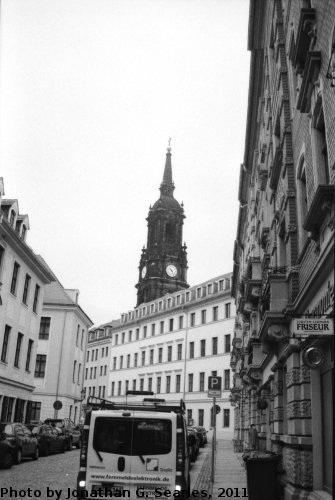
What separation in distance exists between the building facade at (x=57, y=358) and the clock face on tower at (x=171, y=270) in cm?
5019

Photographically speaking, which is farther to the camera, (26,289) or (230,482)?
(26,289)

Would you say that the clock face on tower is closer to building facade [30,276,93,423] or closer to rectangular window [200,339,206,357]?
rectangular window [200,339,206,357]

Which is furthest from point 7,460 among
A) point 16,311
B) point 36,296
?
point 36,296

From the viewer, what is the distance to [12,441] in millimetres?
19172

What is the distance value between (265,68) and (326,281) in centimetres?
1388

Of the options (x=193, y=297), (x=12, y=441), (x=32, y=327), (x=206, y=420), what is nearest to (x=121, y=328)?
(x=193, y=297)

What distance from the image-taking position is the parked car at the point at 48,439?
24.6 m

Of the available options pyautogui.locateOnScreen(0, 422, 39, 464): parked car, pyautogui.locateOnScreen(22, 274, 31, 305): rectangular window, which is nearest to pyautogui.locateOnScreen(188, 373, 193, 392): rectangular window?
pyautogui.locateOnScreen(22, 274, 31, 305): rectangular window

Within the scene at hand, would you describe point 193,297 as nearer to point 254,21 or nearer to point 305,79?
point 254,21

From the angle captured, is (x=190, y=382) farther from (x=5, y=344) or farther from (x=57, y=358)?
(x=5, y=344)

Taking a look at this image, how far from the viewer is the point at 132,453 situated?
926 centimetres

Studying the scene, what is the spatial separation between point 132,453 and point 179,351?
191 ft

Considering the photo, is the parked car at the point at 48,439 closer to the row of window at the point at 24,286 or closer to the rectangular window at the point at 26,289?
the row of window at the point at 24,286

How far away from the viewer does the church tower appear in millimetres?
95625
